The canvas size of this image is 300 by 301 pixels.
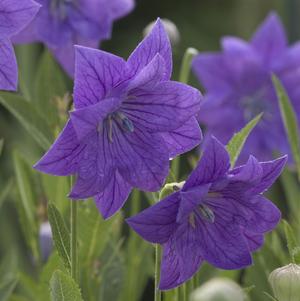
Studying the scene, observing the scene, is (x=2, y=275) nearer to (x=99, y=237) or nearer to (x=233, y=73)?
(x=99, y=237)

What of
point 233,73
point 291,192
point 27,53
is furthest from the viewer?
point 27,53

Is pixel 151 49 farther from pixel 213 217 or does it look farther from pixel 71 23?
pixel 71 23

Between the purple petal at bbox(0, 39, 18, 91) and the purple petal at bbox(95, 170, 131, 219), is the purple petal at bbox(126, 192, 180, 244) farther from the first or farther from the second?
the purple petal at bbox(0, 39, 18, 91)

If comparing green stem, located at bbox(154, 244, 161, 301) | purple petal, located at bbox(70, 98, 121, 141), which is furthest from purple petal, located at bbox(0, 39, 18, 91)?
green stem, located at bbox(154, 244, 161, 301)

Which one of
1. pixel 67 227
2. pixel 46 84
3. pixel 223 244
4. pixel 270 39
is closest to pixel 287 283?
pixel 223 244

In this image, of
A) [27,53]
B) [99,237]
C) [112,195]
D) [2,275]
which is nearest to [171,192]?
[112,195]

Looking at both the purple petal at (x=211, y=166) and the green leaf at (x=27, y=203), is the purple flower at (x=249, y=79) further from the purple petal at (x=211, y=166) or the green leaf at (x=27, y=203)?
the purple petal at (x=211, y=166)
